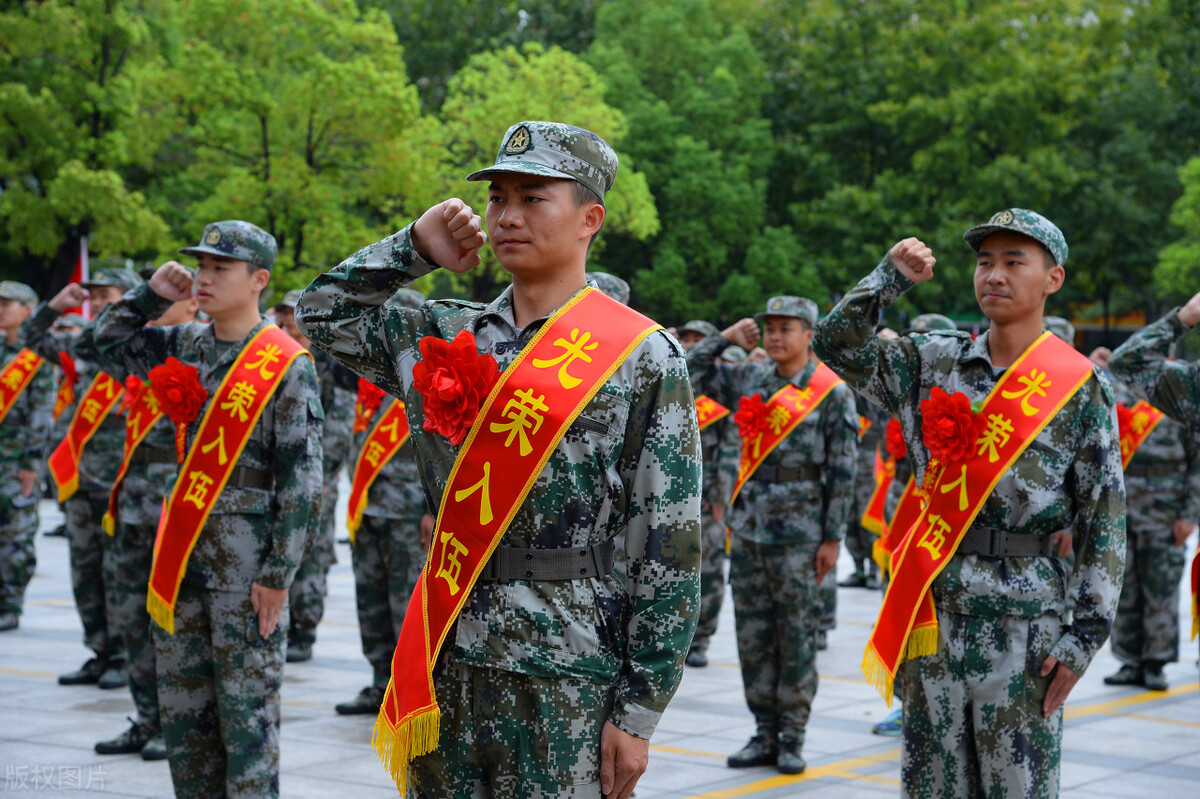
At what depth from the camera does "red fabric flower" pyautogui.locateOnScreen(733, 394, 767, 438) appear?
8.22 meters

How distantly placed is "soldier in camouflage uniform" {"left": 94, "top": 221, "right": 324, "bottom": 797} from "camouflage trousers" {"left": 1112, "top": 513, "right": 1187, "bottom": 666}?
6.56 meters

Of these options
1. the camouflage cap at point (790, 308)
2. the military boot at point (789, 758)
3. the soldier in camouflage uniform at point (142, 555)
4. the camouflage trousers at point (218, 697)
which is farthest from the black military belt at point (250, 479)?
the camouflage cap at point (790, 308)

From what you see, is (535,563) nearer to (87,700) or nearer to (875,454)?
(87,700)

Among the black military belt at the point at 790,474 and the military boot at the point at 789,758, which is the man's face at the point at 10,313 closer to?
the black military belt at the point at 790,474

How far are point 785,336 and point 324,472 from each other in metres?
3.53

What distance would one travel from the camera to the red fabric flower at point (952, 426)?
491 cm

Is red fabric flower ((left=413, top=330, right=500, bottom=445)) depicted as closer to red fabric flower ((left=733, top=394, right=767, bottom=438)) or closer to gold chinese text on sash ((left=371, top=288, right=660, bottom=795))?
gold chinese text on sash ((left=371, top=288, right=660, bottom=795))

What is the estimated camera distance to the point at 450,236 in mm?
3426

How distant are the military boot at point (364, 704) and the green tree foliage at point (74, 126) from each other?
717 inches

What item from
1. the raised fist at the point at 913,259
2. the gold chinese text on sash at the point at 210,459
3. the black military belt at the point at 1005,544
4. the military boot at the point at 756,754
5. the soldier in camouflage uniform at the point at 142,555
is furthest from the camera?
the military boot at the point at 756,754

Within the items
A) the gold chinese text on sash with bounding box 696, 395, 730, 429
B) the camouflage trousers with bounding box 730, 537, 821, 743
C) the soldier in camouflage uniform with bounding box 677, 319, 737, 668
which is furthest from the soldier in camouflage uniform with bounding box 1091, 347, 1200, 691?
the camouflage trousers with bounding box 730, 537, 821, 743

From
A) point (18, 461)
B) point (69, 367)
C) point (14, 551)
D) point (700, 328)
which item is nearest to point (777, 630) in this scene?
point (700, 328)

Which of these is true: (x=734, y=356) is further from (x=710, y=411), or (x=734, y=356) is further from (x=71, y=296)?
(x=71, y=296)

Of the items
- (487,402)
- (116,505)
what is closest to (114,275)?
(116,505)
